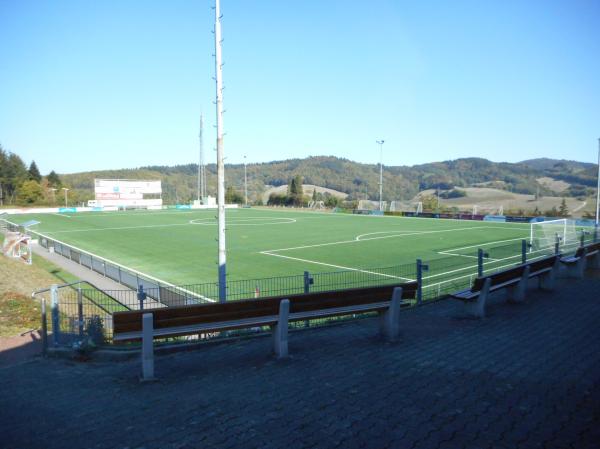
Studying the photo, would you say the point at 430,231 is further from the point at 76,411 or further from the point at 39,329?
the point at 76,411

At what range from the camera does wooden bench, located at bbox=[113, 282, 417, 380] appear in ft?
18.2

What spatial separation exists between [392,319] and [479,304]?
2.30m

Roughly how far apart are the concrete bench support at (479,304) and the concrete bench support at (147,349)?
578cm

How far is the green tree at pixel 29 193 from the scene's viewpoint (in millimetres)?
94625

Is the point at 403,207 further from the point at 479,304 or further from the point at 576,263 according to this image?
the point at 479,304

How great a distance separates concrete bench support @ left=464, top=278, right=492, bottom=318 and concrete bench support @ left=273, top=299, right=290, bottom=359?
159 inches

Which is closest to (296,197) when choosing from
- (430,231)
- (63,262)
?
(430,231)

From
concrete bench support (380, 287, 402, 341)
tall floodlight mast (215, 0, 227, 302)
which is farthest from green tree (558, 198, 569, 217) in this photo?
concrete bench support (380, 287, 402, 341)

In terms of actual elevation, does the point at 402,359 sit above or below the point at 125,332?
below

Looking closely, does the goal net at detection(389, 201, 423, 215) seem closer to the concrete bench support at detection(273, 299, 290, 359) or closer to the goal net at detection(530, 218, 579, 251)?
the goal net at detection(530, 218, 579, 251)

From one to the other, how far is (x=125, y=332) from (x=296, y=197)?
9049 cm

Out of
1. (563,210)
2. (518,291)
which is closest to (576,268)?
(518,291)

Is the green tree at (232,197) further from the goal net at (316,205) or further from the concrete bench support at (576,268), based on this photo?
the concrete bench support at (576,268)

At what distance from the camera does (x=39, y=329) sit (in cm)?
919
